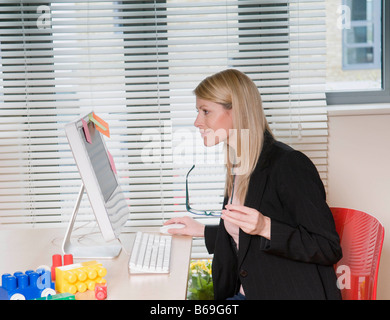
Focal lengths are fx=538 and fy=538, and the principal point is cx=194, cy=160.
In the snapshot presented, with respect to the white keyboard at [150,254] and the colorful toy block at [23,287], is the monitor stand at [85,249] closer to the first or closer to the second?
the white keyboard at [150,254]

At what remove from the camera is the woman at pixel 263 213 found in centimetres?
148

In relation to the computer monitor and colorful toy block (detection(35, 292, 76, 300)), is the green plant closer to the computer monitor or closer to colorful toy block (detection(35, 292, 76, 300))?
the computer monitor

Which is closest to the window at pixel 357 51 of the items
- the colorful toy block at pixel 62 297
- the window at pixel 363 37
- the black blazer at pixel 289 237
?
the window at pixel 363 37

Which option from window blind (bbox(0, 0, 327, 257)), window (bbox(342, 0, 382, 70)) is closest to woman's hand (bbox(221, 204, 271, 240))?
window blind (bbox(0, 0, 327, 257))

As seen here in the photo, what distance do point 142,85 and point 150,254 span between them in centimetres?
115

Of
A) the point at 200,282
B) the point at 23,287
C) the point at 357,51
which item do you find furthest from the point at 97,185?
the point at 357,51

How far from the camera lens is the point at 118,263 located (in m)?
1.63

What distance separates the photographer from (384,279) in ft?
8.55

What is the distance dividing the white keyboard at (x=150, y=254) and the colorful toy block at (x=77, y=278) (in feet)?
0.53

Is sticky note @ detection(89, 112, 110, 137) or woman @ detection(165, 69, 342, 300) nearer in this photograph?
woman @ detection(165, 69, 342, 300)

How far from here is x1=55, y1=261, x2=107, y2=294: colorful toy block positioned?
4.35ft

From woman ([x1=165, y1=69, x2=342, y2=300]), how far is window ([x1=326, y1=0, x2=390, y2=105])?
1.12m
